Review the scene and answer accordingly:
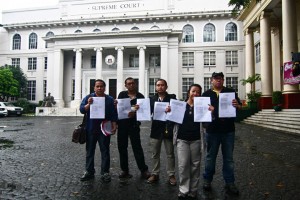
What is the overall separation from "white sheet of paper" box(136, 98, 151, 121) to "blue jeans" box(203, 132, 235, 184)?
3.93 feet

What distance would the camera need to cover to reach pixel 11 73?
37750 millimetres

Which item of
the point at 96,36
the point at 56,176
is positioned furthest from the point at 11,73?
the point at 56,176

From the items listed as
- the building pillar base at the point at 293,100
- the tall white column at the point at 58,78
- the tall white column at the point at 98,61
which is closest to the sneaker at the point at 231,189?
the building pillar base at the point at 293,100

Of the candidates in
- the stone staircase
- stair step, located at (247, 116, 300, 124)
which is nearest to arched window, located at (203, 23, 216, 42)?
stair step, located at (247, 116, 300, 124)

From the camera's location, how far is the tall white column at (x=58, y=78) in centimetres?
3756

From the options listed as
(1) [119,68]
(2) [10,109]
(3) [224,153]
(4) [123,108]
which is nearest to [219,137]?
(3) [224,153]

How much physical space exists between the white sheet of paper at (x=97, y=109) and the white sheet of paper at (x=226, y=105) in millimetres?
2248

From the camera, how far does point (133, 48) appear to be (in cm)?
3766

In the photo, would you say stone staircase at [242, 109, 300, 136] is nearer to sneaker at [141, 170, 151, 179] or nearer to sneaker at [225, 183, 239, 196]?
sneaker at [225, 183, 239, 196]

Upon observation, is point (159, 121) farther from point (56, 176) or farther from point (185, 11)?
point (185, 11)

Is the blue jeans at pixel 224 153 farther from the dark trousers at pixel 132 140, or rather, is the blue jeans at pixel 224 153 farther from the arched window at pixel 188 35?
the arched window at pixel 188 35

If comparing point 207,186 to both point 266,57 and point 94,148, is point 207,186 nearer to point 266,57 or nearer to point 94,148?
point 94,148

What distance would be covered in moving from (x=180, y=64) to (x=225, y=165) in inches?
1358

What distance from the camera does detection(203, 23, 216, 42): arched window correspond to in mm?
38812
